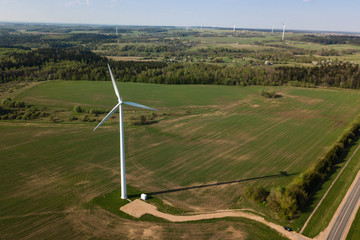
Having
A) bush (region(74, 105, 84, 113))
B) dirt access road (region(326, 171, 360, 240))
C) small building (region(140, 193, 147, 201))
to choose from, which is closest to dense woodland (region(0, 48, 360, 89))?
bush (region(74, 105, 84, 113))

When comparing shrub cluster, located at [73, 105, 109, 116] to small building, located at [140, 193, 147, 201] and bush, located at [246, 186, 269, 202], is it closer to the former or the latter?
small building, located at [140, 193, 147, 201]

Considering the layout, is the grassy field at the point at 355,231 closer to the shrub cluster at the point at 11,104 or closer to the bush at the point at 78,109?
the bush at the point at 78,109

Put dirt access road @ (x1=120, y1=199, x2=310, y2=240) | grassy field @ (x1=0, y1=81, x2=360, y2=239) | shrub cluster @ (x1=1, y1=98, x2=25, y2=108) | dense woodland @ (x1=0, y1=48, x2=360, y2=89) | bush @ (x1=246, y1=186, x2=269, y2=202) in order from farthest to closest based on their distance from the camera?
dense woodland @ (x1=0, y1=48, x2=360, y2=89), shrub cluster @ (x1=1, y1=98, x2=25, y2=108), bush @ (x1=246, y1=186, x2=269, y2=202), grassy field @ (x1=0, y1=81, x2=360, y2=239), dirt access road @ (x1=120, y1=199, x2=310, y2=240)

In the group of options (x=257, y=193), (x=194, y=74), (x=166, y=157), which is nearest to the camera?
(x=257, y=193)

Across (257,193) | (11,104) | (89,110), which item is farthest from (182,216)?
(11,104)

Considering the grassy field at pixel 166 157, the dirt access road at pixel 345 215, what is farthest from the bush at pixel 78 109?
the dirt access road at pixel 345 215

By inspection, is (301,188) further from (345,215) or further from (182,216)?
(182,216)

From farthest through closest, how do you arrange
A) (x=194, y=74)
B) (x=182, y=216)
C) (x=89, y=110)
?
1. (x=194, y=74)
2. (x=89, y=110)
3. (x=182, y=216)
